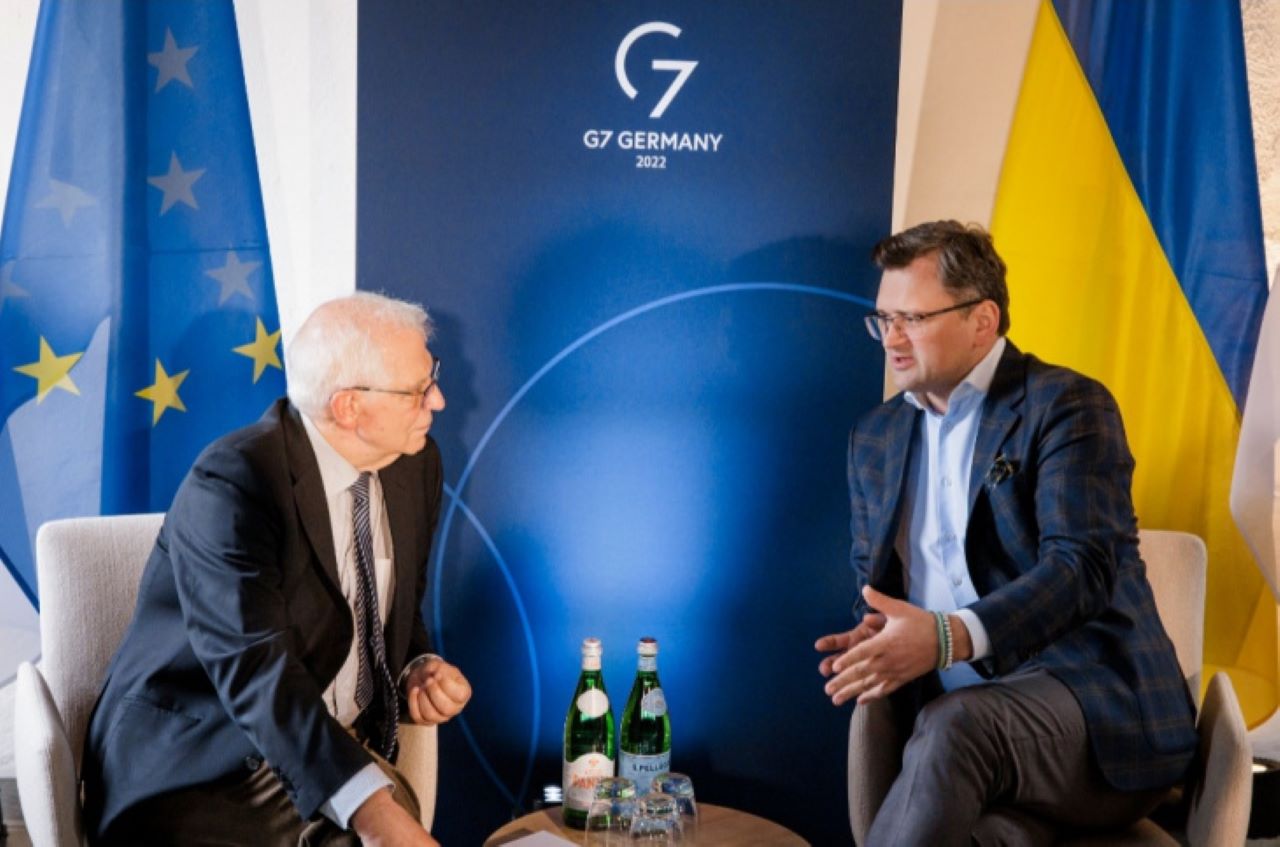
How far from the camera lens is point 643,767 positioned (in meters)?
→ 2.90

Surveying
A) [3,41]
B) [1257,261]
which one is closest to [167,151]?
[3,41]

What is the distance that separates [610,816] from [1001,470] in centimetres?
101

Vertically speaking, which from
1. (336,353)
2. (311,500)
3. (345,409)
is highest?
(336,353)

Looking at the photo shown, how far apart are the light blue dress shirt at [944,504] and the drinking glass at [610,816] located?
0.72 meters

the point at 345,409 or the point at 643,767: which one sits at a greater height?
the point at 345,409

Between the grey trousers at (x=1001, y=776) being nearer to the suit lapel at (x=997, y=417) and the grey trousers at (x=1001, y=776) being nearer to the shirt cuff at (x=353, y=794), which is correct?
the suit lapel at (x=997, y=417)

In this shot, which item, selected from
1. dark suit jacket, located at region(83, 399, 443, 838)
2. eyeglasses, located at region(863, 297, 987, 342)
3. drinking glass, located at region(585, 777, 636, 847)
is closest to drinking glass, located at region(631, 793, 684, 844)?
drinking glass, located at region(585, 777, 636, 847)

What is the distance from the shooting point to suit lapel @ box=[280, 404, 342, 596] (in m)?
2.42

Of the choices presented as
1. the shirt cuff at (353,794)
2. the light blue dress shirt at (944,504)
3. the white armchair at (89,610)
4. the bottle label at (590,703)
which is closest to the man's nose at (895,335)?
the light blue dress shirt at (944,504)

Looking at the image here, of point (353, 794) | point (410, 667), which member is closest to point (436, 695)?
point (410, 667)

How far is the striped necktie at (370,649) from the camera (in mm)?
2592

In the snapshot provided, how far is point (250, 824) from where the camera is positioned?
2.38m

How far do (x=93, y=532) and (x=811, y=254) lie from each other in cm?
167

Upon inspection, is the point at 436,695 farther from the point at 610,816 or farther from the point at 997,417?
the point at 997,417
